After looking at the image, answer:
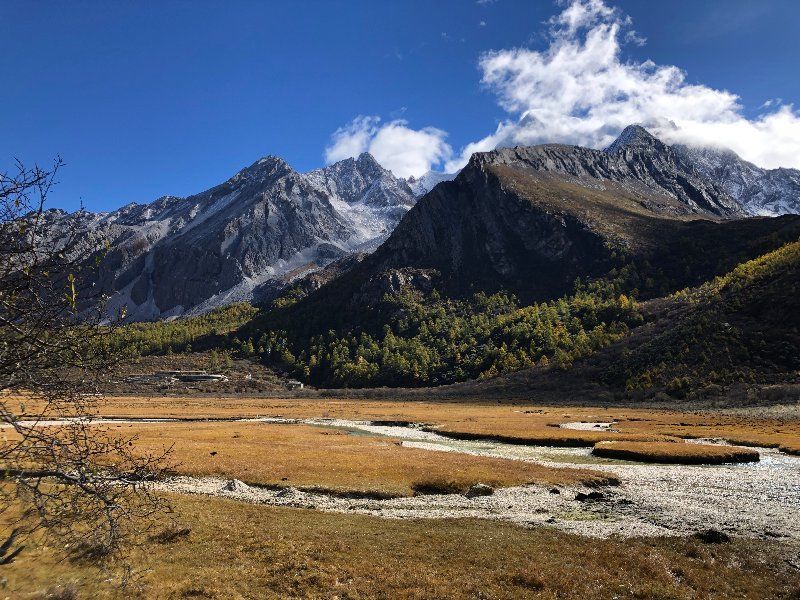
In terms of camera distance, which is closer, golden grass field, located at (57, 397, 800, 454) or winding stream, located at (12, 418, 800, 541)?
winding stream, located at (12, 418, 800, 541)

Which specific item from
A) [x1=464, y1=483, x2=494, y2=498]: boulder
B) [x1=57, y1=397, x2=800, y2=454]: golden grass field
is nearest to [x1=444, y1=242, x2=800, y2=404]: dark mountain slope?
[x1=57, y1=397, x2=800, y2=454]: golden grass field

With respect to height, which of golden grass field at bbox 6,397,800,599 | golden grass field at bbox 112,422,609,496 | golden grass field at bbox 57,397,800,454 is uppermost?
golden grass field at bbox 6,397,800,599

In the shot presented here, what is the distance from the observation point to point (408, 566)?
64.5 ft

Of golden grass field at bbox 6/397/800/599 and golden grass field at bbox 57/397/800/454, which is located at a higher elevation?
golden grass field at bbox 6/397/800/599

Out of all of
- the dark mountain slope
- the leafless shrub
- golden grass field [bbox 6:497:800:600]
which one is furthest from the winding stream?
the dark mountain slope

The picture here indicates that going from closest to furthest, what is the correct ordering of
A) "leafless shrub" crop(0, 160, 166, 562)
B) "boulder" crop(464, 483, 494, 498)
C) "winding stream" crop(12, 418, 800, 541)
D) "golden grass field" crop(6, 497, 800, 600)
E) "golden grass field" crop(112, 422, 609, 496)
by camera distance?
1. "leafless shrub" crop(0, 160, 166, 562)
2. "golden grass field" crop(6, 497, 800, 600)
3. "winding stream" crop(12, 418, 800, 541)
4. "boulder" crop(464, 483, 494, 498)
5. "golden grass field" crop(112, 422, 609, 496)

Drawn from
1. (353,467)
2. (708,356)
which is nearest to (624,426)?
(353,467)

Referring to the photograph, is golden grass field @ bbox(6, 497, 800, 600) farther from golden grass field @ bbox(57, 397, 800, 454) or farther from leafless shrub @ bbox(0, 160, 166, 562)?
golden grass field @ bbox(57, 397, 800, 454)

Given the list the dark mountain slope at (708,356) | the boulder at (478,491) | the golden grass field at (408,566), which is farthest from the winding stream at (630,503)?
the dark mountain slope at (708,356)

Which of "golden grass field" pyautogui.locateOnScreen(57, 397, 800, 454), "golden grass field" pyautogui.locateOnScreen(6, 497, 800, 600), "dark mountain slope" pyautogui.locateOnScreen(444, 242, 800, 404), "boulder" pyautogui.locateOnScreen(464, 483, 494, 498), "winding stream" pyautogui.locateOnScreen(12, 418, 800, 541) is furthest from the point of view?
"dark mountain slope" pyautogui.locateOnScreen(444, 242, 800, 404)

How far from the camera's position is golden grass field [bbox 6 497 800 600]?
17234mm

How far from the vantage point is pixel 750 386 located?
11994 centimetres

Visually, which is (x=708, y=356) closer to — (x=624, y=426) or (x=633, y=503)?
(x=624, y=426)

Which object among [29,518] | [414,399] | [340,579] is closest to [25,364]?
[340,579]
